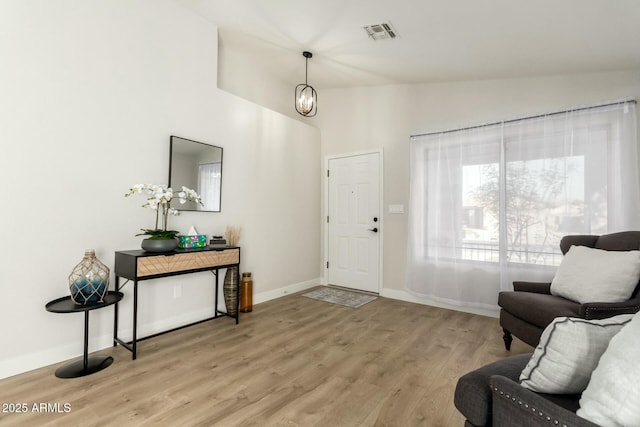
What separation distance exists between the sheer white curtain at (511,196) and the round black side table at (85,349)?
3.32 m

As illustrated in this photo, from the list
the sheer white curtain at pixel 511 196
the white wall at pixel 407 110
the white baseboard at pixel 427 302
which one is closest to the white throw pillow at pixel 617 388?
the sheer white curtain at pixel 511 196

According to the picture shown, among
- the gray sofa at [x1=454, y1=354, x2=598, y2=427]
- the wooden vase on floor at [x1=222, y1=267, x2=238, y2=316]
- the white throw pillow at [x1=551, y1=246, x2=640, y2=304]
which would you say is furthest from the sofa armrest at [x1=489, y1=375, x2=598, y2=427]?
the wooden vase on floor at [x1=222, y1=267, x2=238, y2=316]

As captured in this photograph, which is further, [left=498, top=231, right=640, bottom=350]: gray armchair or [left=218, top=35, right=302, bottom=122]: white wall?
[left=218, top=35, right=302, bottom=122]: white wall

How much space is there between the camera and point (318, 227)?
5113 mm

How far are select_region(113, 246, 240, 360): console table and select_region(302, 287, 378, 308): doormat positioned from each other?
1.42 m

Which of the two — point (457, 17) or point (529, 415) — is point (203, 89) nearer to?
point (457, 17)

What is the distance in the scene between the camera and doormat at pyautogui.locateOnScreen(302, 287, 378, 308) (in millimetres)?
4117

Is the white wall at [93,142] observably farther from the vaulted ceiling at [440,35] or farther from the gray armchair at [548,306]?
the gray armchair at [548,306]

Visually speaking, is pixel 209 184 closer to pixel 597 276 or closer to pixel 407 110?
pixel 407 110

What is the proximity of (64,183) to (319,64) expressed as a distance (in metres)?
3.06

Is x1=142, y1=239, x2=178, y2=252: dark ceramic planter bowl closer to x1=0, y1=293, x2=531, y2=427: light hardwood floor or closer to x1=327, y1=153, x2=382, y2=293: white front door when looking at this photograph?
x1=0, y1=293, x2=531, y2=427: light hardwood floor

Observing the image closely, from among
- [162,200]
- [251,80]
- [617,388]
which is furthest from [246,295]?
[617,388]

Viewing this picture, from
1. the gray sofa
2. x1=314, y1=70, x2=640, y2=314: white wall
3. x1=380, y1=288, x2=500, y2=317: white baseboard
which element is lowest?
x1=380, y1=288, x2=500, y2=317: white baseboard

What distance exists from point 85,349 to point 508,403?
2637mm
